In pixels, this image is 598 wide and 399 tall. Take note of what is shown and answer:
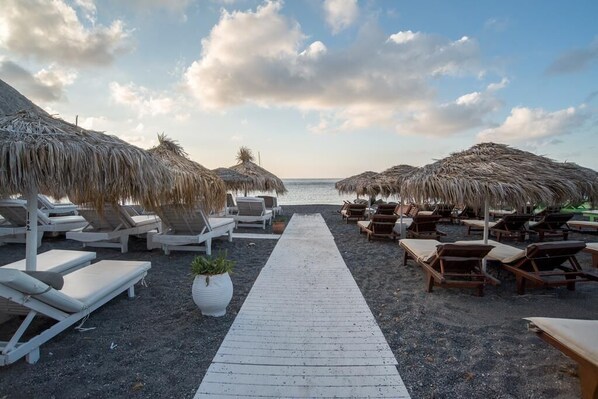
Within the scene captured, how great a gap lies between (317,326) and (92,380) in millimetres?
2059

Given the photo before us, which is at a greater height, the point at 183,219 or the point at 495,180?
the point at 495,180

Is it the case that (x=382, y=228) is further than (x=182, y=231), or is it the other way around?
(x=382, y=228)

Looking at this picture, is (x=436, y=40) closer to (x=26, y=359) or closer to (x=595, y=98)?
(x=595, y=98)

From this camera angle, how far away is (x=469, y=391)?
2.17 m

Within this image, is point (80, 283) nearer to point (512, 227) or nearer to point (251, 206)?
point (251, 206)

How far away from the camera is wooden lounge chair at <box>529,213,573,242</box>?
341 inches

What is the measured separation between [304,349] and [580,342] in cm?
209

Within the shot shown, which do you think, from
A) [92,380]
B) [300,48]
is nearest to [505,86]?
[300,48]

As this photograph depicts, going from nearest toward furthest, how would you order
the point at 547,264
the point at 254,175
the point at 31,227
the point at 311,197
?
the point at 31,227 → the point at 547,264 → the point at 254,175 → the point at 311,197

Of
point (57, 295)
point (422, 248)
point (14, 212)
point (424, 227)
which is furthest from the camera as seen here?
point (424, 227)

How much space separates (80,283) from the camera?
344 centimetres

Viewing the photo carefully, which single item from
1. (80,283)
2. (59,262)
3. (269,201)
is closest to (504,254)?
(80,283)

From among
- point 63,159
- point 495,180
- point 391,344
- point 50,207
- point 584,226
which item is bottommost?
point 391,344

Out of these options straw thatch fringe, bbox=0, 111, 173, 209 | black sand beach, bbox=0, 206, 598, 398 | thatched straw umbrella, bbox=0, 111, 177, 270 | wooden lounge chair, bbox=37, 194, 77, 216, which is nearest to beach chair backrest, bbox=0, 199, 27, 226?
wooden lounge chair, bbox=37, 194, 77, 216
